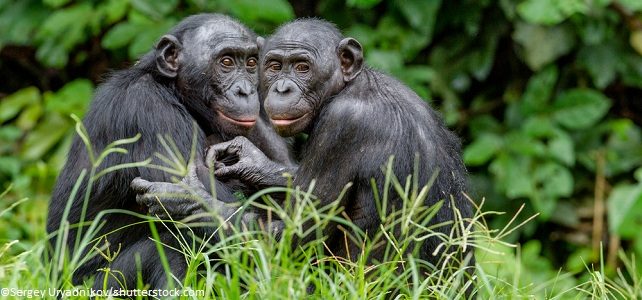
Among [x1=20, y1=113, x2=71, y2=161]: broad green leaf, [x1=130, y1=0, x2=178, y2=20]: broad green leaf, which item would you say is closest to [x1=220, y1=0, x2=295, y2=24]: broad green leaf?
[x1=130, y1=0, x2=178, y2=20]: broad green leaf

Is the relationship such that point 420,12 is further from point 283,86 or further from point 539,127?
point 283,86

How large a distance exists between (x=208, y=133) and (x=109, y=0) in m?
2.96

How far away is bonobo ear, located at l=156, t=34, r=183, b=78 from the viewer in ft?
19.5

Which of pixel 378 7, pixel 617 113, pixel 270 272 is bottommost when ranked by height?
pixel 617 113

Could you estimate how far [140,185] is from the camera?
5316 mm

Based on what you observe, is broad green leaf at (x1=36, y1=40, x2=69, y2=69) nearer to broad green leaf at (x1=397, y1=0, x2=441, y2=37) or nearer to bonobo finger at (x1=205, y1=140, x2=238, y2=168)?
broad green leaf at (x1=397, y1=0, x2=441, y2=37)

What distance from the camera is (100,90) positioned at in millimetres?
5914

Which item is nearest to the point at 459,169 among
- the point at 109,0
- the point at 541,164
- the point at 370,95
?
the point at 370,95

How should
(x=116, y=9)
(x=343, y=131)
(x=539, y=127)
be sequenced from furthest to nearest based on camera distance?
(x=539, y=127), (x=116, y=9), (x=343, y=131)

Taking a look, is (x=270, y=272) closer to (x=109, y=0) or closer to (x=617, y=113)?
(x=109, y=0)

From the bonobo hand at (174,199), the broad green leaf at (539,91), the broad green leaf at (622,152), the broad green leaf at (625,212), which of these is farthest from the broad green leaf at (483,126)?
the bonobo hand at (174,199)

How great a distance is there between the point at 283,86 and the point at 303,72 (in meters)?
0.15

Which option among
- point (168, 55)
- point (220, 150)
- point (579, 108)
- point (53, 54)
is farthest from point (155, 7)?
point (579, 108)

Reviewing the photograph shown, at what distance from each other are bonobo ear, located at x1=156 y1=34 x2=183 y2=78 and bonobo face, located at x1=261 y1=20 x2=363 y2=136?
0.67 m
